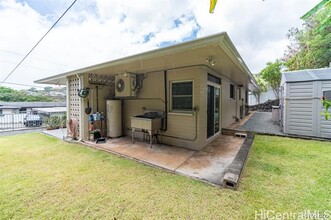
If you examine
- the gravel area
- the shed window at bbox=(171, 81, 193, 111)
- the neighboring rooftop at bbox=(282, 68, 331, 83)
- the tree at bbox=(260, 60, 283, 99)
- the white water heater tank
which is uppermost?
the tree at bbox=(260, 60, 283, 99)

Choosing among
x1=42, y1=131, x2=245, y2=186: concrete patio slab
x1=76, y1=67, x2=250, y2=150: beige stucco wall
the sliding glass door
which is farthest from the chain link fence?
the sliding glass door

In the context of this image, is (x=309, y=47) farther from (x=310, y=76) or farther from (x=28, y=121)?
(x=28, y=121)

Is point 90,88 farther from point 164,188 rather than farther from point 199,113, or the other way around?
point 164,188

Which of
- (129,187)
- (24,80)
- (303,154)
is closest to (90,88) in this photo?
(129,187)

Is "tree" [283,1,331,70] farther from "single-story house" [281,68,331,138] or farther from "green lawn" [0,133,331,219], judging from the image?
"green lawn" [0,133,331,219]

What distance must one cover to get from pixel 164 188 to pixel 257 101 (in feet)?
75.4

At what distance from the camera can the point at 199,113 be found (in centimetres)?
471

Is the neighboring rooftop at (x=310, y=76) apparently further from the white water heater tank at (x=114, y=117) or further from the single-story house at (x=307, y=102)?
the white water heater tank at (x=114, y=117)

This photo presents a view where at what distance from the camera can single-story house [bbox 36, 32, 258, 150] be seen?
4.62 m

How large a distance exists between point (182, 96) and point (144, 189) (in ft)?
10.1

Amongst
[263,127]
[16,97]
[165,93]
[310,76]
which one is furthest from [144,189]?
[16,97]

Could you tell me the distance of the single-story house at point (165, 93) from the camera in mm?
4621

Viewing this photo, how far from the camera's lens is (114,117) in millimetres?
6051

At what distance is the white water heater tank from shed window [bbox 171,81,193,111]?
228 centimetres
